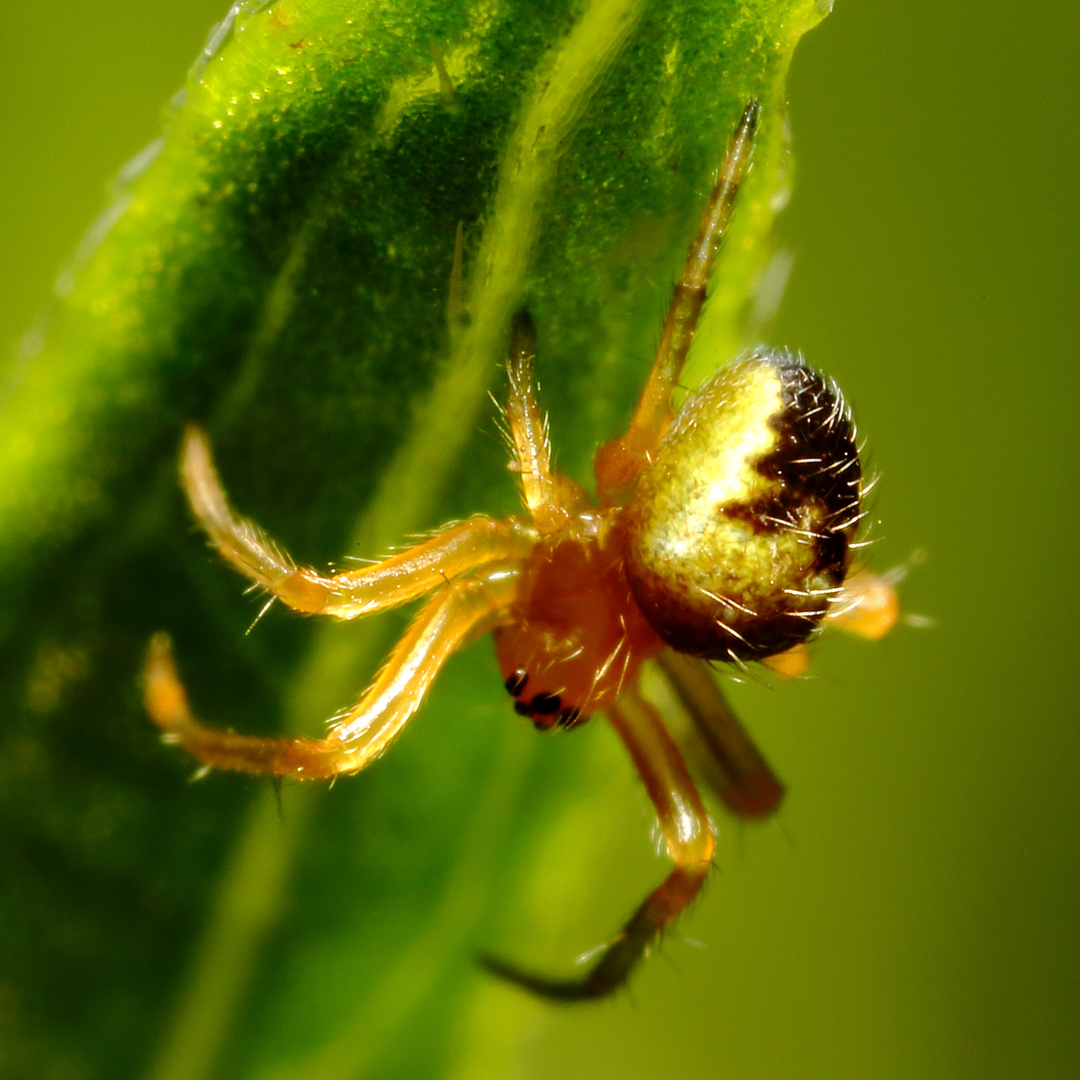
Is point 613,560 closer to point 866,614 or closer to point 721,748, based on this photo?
point 721,748

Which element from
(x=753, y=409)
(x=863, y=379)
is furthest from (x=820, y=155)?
(x=753, y=409)

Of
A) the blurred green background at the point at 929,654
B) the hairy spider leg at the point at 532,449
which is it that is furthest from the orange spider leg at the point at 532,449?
the blurred green background at the point at 929,654

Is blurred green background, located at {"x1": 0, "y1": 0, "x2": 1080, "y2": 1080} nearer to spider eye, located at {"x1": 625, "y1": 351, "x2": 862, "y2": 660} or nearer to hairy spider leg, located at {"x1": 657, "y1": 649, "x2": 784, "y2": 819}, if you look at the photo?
hairy spider leg, located at {"x1": 657, "y1": 649, "x2": 784, "y2": 819}

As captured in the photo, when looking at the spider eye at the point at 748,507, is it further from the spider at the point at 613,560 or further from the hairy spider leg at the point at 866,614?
the hairy spider leg at the point at 866,614

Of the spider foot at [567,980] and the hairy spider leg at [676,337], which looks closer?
the hairy spider leg at [676,337]

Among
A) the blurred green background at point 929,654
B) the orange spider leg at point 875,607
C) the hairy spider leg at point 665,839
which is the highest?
the hairy spider leg at point 665,839

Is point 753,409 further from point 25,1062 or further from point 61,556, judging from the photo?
point 25,1062

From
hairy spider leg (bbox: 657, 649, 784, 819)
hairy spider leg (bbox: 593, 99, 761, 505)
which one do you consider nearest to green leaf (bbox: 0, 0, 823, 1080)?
hairy spider leg (bbox: 593, 99, 761, 505)
